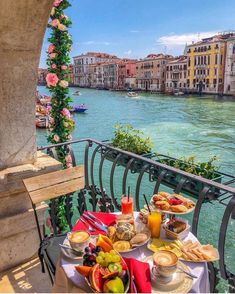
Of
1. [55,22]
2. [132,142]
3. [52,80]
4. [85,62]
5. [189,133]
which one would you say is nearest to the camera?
[55,22]

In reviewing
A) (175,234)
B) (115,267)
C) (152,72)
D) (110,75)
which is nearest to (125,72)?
→ (110,75)

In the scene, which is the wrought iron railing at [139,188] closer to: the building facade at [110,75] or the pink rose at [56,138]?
the pink rose at [56,138]

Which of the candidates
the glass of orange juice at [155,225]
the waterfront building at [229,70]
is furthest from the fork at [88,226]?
the waterfront building at [229,70]

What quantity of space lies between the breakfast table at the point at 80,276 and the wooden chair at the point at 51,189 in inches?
14.5

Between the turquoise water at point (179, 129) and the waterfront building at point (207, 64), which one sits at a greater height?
the waterfront building at point (207, 64)

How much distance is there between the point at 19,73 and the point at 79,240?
1.24 meters

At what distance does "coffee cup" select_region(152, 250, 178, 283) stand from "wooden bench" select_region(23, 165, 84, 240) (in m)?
0.98

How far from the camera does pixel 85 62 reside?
102 metres

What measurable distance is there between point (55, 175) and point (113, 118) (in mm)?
29738

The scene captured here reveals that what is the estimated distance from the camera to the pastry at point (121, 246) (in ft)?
5.06

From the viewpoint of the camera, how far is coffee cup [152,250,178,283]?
1308 mm

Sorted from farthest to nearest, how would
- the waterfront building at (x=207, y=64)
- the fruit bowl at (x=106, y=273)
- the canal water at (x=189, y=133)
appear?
the waterfront building at (x=207, y=64)
the canal water at (x=189, y=133)
the fruit bowl at (x=106, y=273)

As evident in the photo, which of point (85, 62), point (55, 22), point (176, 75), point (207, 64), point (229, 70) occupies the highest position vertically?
point (85, 62)

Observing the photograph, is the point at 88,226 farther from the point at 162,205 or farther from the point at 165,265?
the point at 165,265
